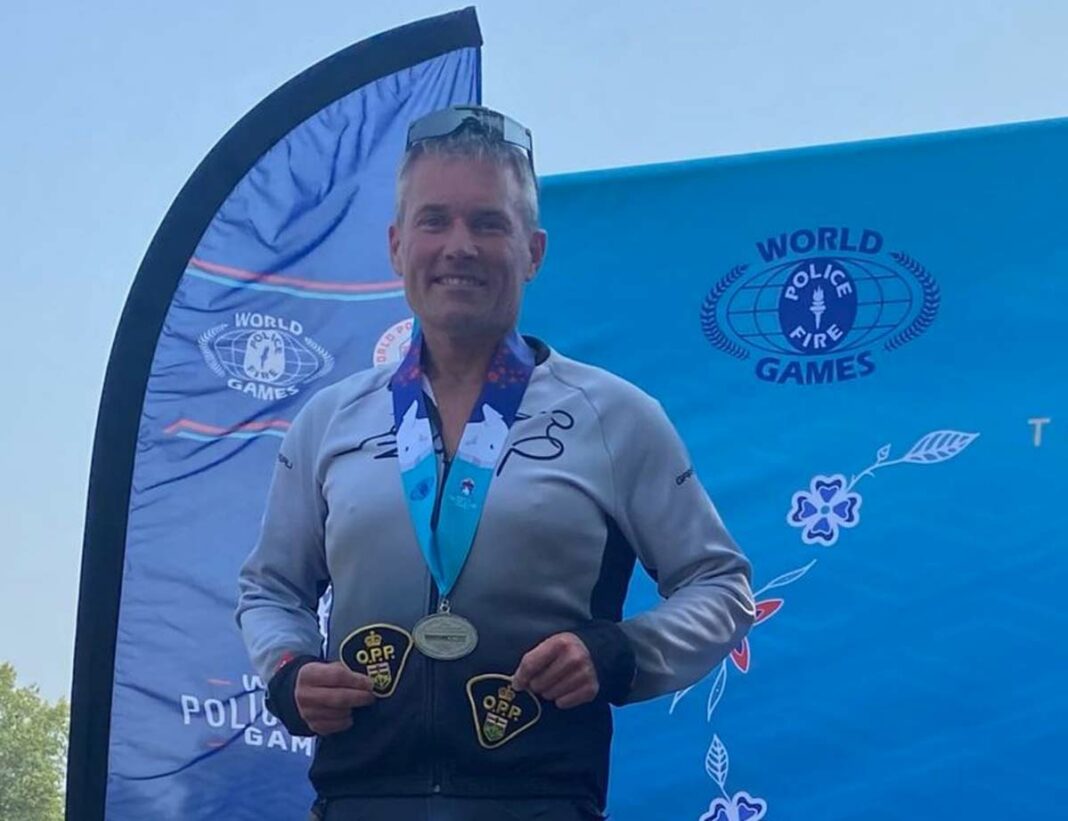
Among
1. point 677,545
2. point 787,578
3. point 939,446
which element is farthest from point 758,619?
point 677,545

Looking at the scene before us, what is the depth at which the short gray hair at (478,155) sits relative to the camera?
5.04 ft

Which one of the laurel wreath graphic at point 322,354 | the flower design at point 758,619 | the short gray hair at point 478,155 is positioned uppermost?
the laurel wreath graphic at point 322,354

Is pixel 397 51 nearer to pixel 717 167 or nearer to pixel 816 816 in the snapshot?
pixel 717 167

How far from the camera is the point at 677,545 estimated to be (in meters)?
1.51

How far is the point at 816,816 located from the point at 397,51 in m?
2.19

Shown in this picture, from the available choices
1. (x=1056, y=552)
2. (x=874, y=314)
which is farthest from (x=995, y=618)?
(x=874, y=314)

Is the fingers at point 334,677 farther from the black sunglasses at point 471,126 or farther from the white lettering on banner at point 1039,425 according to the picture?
the white lettering on banner at point 1039,425

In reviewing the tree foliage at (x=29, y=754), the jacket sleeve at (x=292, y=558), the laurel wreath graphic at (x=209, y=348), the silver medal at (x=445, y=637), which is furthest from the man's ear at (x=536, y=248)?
the tree foliage at (x=29, y=754)

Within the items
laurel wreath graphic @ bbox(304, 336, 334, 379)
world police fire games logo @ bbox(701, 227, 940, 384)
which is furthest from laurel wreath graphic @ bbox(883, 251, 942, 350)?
laurel wreath graphic @ bbox(304, 336, 334, 379)

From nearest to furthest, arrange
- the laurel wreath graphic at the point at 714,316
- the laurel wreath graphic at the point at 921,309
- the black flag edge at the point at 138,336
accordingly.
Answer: the laurel wreath graphic at the point at 921,309
the laurel wreath graphic at the point at 714,316
the black flag edge at the point at 138,336

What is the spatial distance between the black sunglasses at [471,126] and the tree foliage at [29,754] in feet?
50.3

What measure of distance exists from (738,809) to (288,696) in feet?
5.56

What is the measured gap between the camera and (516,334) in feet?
5.19

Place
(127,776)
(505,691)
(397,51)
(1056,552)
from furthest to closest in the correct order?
(397,51), (127,776), (1056,552), (505,691)
